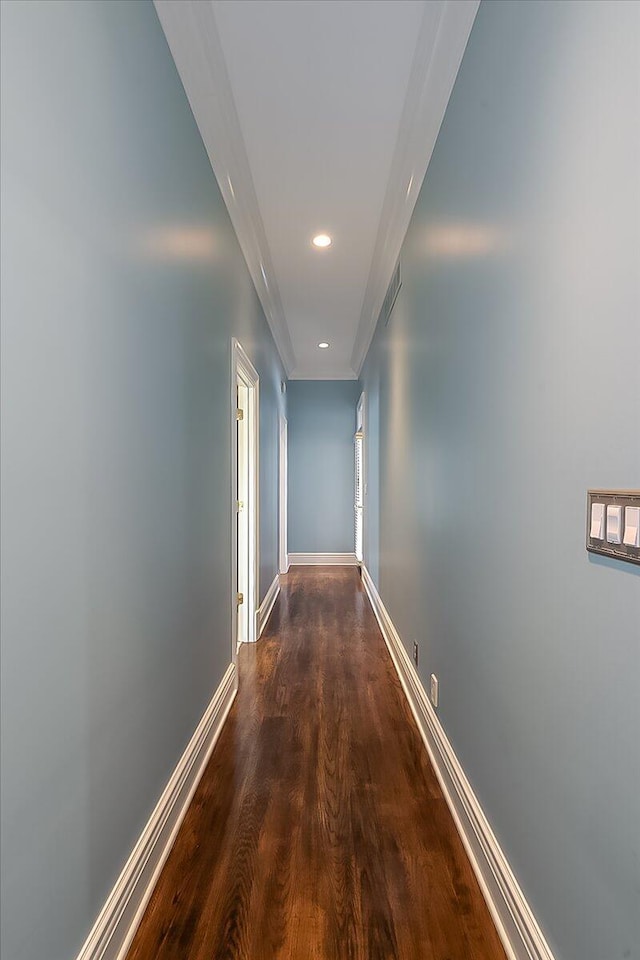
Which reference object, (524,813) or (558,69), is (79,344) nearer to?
(558,69)

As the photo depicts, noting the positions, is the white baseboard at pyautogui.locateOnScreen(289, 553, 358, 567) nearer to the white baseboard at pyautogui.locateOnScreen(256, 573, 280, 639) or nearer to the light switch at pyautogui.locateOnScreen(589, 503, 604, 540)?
the white baseboard at pyautogui.locateOnScreen(256, 573, 280, 639)

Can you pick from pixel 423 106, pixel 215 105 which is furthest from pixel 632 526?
pixel 215 105

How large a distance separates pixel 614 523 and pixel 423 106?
2.02 m

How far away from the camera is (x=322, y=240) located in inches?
139

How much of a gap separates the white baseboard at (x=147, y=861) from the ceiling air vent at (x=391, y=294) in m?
2.69

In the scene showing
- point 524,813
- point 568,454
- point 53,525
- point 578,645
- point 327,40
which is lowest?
point 524,813

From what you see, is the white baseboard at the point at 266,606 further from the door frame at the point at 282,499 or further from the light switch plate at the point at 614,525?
the light switch plate at the point at 614,525

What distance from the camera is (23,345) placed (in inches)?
37.2

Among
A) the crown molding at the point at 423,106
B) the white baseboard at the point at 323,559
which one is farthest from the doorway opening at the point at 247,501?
the white baseboard at the point at 323,559

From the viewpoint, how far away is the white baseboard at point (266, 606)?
415cm

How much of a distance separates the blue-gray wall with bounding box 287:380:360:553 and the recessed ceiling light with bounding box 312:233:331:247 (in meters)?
3.90

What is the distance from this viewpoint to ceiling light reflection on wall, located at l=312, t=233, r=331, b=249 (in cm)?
347

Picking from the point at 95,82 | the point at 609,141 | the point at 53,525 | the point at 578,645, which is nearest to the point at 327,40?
the point at 95,82

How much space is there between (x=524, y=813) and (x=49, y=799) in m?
1.06
